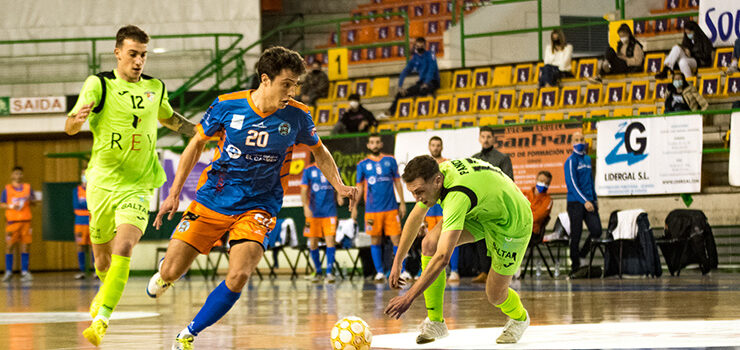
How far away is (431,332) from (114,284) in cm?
216

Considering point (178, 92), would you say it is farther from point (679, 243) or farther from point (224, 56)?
point (679, 243)

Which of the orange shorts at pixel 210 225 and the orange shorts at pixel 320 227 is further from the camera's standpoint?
the orange shorts at pixel 320 227

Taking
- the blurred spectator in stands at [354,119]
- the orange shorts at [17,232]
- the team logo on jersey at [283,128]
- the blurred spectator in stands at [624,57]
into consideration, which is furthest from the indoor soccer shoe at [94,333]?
the orange shorts at [17,232]

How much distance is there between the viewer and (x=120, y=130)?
771 centimetres

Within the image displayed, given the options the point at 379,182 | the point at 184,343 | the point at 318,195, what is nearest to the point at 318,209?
the point at 318,195

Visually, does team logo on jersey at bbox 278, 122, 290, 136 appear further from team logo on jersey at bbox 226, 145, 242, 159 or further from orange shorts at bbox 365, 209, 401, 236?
orange shorts at bbox 365, 209, 401, 236

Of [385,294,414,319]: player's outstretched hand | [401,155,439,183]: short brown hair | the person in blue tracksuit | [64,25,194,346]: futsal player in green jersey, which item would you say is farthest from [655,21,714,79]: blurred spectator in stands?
[385,294,414,319]: player's outstretched hand

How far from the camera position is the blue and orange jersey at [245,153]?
621 centimetres

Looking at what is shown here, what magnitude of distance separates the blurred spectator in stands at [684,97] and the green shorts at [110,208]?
10928 millimetres

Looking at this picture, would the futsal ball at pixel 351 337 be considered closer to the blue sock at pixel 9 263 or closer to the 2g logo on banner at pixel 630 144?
the 2g logo on banner at pixel 630 144

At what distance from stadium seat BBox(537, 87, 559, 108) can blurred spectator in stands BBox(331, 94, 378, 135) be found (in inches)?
124

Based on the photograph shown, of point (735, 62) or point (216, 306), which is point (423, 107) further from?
point (216, 306)

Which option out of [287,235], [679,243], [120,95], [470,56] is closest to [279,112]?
[120,95]

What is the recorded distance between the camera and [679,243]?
15648mm
